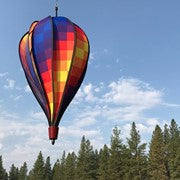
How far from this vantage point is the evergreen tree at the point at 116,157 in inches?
2717

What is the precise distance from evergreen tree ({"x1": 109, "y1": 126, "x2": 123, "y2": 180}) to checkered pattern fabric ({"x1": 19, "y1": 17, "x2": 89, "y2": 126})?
40.6 metres

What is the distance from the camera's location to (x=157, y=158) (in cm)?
7106

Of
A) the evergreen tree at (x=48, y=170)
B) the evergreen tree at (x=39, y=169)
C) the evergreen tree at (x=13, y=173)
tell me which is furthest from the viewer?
the evergreen tree at (x=13, y=173)

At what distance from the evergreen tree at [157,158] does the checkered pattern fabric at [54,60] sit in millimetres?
44247

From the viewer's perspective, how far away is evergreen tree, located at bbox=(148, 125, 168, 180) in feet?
232

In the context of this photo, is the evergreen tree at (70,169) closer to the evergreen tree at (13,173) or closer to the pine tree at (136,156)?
the pine tree at (136,156)

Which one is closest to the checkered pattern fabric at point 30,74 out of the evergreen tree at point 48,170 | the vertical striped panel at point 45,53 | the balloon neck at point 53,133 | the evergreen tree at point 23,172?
the vertical striped panel at point 45,53

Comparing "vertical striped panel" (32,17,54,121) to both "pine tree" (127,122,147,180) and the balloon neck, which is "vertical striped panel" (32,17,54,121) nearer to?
the balloon neck

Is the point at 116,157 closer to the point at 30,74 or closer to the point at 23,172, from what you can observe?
the point at 30,74

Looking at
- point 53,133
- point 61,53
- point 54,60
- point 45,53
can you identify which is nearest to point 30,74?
point 45,53

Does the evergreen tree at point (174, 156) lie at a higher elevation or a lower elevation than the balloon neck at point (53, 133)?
higher

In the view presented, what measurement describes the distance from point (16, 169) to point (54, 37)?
391 feet

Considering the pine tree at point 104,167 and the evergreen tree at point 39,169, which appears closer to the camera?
the pine tree at point 104,167

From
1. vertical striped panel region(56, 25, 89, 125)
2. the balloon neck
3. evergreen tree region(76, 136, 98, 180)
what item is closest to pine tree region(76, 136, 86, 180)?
evergreen tree region(76, 136, 98, 180)
